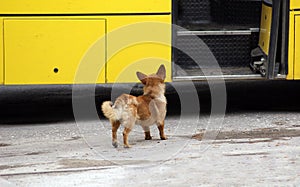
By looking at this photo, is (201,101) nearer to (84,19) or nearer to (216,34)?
(216,34)

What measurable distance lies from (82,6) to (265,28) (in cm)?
227

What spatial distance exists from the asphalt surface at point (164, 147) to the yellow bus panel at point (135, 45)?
2.29ft

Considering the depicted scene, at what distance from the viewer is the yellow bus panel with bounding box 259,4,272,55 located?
921 cm

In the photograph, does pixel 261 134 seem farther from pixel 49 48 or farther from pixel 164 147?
pixel 49 48

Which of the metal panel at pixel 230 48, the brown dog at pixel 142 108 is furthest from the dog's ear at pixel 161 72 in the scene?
the metal panel at pixel 230 48

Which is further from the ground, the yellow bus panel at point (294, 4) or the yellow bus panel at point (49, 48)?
the yellow bus panel at point (294, 4)

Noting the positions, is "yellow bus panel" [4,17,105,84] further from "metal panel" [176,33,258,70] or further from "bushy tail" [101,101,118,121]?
"metal panel" [176,33,258,70]

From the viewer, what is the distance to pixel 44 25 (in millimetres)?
8578

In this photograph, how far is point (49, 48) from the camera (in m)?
8.61

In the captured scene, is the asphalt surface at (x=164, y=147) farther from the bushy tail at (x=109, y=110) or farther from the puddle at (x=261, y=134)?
the bushy tail at (x=109, y=110)

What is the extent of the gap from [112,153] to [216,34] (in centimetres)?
256

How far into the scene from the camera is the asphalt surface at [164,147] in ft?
21.5

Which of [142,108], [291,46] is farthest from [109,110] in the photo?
[291,46]

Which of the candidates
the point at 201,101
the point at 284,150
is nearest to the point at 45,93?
the point at 201,101
